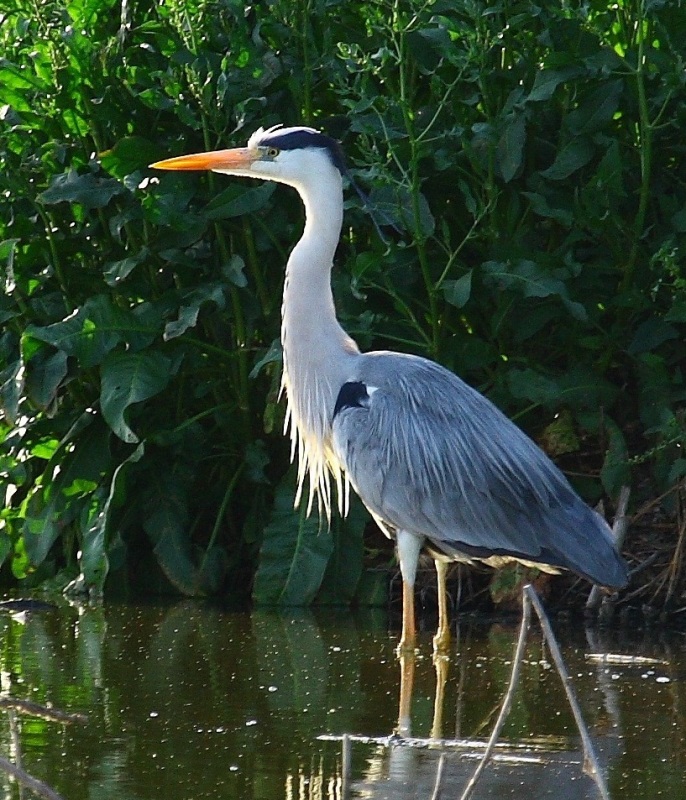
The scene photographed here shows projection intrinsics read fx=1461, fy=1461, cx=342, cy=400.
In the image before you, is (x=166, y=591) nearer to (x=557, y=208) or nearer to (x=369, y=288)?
(x=369, y=288)

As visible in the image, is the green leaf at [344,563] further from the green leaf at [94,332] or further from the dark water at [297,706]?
the green leaf at [94,332]

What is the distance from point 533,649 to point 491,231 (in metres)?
1.84

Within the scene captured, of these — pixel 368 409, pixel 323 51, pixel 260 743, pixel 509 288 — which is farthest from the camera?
pixel 323 51

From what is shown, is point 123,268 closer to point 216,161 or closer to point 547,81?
point 216,161

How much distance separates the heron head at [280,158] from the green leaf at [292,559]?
158cm

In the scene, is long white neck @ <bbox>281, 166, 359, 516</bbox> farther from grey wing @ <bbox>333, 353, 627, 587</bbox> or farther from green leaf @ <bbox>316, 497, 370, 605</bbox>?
green leaf @ <bbox>316, 497, 370, 605</bbox>

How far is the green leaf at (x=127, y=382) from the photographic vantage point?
6.32 metres

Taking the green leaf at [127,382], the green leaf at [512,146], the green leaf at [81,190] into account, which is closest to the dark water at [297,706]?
the green leaf at [127,382]

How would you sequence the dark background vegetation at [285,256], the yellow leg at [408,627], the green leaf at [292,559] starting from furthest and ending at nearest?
1. the green leaf at [292,559]
2. the dark background vegetation at [285,256]
3. the yellow leg at [408,627]

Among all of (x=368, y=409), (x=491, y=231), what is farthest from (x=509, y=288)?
(x=368, y=409)

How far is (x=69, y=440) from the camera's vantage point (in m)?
6.75

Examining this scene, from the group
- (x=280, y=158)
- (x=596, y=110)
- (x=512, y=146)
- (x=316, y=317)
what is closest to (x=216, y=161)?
(x=280, y=158)

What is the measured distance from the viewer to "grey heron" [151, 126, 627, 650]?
5.45 meters

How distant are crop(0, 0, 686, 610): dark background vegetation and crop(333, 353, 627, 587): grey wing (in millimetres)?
578
